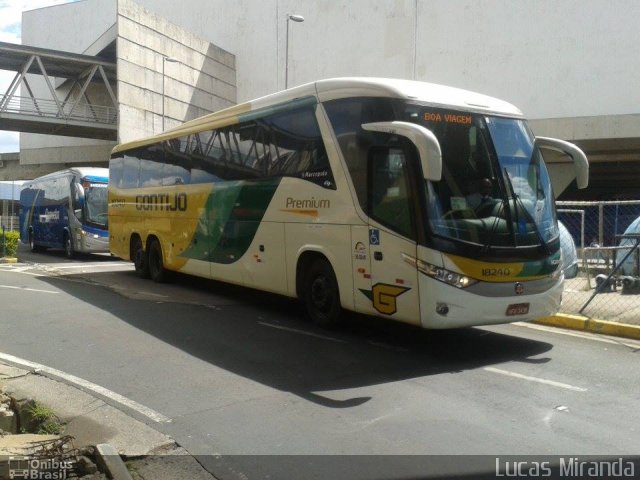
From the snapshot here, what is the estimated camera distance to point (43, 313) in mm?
10734

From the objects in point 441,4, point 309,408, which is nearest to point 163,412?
point 309,408

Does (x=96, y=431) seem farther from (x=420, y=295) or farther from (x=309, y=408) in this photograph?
(x=420, y=295)

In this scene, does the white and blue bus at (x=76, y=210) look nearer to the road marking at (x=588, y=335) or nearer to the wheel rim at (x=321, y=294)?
the wheel rim at (x=321, y=294)

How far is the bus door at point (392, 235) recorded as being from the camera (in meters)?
7.28

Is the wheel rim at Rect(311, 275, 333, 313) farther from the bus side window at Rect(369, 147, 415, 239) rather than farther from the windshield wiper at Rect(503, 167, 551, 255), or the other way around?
the windshield wiper at Rect(503, 167, 551, 255)

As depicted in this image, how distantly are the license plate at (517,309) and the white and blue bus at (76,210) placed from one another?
54.7ft

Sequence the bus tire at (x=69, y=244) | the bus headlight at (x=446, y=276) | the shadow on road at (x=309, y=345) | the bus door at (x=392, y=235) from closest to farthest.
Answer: the shadow on road at (x=309, y=345) → the bus headlight at (x=446, y=276) → the bus door at (x=392, y=235) → the bus tire at (x=69, y=244)

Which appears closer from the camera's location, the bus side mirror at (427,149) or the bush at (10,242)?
the bus side mirror at (427,149)

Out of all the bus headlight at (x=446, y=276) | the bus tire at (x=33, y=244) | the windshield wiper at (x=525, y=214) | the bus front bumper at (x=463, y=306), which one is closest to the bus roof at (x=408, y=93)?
the windshield wiper at (x=525, y=214)

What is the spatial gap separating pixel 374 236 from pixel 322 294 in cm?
162

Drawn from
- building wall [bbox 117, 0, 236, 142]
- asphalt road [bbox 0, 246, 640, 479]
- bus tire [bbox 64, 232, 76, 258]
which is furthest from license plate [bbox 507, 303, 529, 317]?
building wall [bbox 117, 0, 236, 142]

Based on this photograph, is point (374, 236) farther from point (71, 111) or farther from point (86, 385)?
point (71, 111)

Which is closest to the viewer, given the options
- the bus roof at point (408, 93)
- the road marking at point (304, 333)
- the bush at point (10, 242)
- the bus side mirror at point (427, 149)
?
the bus side mirror at point (427, 149)

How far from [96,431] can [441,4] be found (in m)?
40.2
